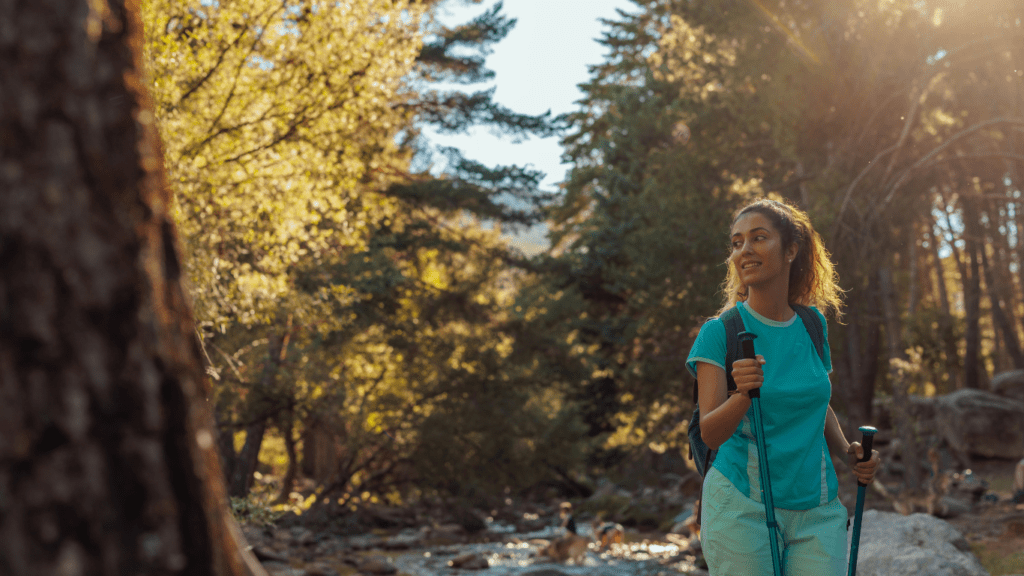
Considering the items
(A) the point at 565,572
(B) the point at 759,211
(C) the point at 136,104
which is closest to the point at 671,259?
(A) the point at 565,572

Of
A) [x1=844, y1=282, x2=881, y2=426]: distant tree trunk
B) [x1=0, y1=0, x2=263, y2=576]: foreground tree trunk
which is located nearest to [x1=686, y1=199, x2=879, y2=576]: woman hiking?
[x1=0, y1=0, x2=263, y2=576]: foreground tree trunk

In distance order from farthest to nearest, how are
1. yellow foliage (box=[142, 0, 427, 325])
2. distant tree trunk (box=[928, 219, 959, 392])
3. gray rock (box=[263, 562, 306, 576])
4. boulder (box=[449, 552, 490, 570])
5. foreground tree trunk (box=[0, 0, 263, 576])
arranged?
distant tree trunk (box=[928, 219, 959, 392]), boulder (box=[449, 552, 490, 570]), gray rock (box=[263, 562, 306, 576]), yellow foliage (box=[142, 0, 427, 325]), foreground tree trunk (box=[0, 0, 263, 576])

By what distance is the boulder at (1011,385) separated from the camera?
67.5 ft

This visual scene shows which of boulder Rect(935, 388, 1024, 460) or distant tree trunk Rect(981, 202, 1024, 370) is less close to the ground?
distant tree trunk Rect(981, 202, 1024, 370)

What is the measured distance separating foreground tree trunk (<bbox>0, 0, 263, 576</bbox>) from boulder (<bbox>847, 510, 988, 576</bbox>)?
6.10 meters

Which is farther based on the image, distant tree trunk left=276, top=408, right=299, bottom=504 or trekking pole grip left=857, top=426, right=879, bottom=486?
distant tree trunk left=276, top=408, right=299, bottom=504

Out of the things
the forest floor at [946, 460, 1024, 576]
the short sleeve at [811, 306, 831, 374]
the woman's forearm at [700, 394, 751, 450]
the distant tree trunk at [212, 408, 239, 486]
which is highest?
the short sleeve at [811, 306, 831, 374]

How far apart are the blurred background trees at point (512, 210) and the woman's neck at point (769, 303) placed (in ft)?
17.4

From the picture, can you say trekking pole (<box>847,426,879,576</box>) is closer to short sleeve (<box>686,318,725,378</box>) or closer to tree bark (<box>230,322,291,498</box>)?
short sleeve (<box>686,318,725,378</box>)

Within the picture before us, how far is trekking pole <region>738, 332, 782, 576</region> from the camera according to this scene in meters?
2.32

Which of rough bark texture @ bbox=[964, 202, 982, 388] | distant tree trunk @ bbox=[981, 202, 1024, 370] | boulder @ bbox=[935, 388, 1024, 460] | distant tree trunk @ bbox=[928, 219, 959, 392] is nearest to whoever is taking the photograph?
distant tree trunk @ bbox=[928, 219, 959, 392]

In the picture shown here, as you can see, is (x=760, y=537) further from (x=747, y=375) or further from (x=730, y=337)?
(x=730, y=337)

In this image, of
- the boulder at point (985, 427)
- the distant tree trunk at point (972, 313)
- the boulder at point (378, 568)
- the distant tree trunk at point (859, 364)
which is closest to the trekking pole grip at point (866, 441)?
the boulder at point (378, 568)

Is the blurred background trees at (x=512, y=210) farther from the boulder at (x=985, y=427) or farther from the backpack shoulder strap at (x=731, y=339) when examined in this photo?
the backpack shoulder strap at (x=731, y=339)
